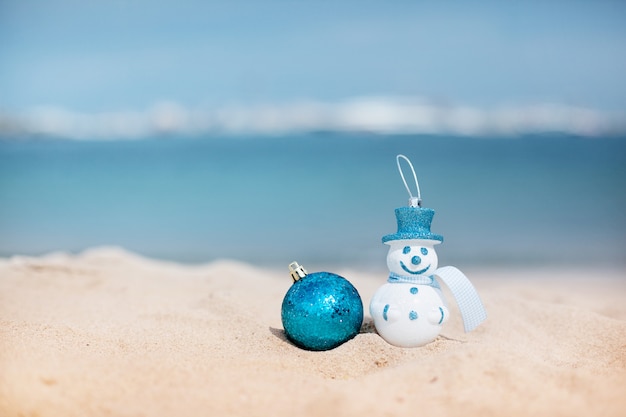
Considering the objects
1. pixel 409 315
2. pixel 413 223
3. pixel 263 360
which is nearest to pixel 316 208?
pixel 413 223

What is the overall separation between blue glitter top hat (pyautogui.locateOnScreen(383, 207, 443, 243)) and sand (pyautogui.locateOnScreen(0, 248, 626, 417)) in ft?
2.02

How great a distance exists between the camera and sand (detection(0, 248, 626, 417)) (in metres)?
2.78

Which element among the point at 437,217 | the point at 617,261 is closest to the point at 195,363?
the point at 617,261

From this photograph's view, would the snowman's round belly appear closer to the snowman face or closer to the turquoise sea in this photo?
the snowman face

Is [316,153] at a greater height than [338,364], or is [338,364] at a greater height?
[316,153]

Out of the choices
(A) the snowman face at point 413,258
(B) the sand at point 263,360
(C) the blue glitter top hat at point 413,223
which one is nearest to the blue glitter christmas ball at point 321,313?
(B) the sand at point 263,360

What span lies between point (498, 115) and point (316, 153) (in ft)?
49.3

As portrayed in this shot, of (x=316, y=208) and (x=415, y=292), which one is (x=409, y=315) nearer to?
(x=415, y=292)

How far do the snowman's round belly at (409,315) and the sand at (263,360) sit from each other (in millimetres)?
68

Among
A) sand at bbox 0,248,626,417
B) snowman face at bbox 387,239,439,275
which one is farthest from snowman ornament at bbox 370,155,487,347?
sand at bbox 0,248,626,417

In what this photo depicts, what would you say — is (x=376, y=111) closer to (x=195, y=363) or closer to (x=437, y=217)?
(x=437, y=217)

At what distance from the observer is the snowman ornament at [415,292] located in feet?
11.9

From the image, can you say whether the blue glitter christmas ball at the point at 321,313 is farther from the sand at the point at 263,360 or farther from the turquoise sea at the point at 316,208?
the turquoise sea at the point at 316,208

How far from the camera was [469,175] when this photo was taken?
50.1 feet
